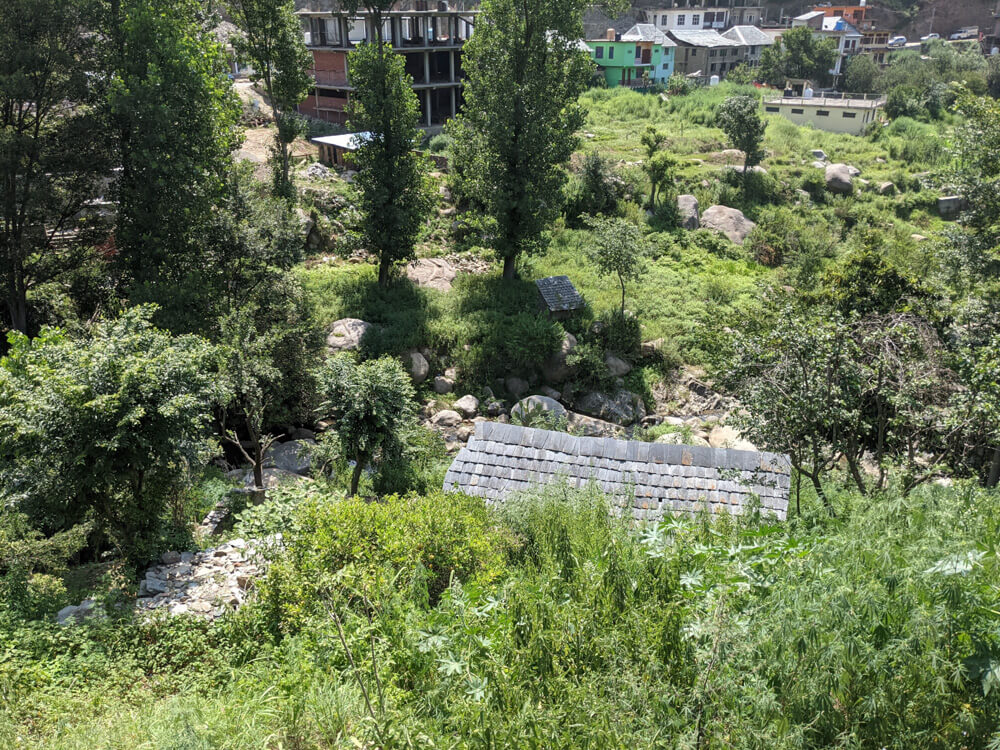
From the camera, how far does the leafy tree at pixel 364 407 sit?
36.3 ft

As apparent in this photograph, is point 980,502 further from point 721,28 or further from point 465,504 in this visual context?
point 721,28

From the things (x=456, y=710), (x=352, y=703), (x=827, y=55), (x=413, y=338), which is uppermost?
(x=827, y=55)

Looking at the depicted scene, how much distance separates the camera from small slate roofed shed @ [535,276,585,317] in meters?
18.4

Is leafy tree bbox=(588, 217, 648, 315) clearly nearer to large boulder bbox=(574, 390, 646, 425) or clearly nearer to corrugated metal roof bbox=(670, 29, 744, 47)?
large boulder bbox=(574, 390, 646, 425)

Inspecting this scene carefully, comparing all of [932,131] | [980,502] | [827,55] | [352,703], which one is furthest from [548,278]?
[827,55]

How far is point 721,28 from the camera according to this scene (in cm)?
6838

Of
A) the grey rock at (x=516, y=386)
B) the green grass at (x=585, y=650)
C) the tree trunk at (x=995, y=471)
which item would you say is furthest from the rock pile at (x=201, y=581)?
the tree trunk at (x=995, y=471)

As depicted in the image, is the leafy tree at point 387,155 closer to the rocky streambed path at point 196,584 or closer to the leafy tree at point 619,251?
the leafy tree at point 619,251

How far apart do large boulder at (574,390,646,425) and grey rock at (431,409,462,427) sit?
3.08 metres

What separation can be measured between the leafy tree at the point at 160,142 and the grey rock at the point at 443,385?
5765mm

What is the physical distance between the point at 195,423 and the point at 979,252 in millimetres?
16321

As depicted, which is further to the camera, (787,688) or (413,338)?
(413,338)

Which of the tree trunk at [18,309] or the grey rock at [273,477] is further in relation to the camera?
the tree trunk at [18,309]

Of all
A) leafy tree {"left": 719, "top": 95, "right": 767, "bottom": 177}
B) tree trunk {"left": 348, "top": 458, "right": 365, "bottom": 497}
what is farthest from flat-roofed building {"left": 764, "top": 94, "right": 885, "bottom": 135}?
tree trunk {"left": 348, "top": 458, "right": 365, "bottom": 497}
